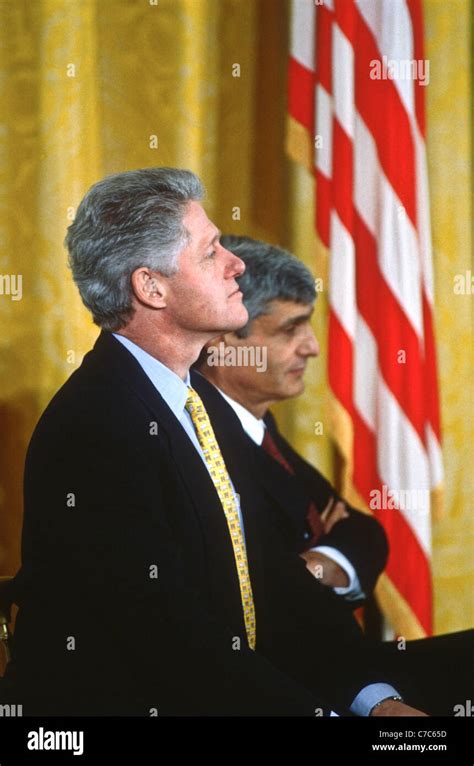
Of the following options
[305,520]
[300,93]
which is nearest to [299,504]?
[305,520]

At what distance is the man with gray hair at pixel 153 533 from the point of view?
1.37m

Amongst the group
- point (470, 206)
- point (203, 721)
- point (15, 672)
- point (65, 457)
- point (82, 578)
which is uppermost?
point (470, 206)

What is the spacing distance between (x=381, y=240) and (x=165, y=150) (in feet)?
1.91

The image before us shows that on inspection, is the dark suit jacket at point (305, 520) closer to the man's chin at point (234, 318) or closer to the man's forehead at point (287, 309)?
the man's forehead at point (287, 309)

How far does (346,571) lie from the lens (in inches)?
83.2

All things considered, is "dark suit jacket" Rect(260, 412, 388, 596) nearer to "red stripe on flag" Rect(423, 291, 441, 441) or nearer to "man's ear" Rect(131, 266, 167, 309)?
"red stripe on flag" Rect(423, 291, 441, 441)

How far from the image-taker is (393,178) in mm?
2352

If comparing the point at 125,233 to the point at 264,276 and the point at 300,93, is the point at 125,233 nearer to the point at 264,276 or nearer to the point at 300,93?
the point at 264,276

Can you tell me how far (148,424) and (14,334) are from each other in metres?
0.88

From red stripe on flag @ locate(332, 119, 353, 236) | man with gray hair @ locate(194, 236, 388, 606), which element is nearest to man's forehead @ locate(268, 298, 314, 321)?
man with gray hair @ locate(194, 236, 388, 606)

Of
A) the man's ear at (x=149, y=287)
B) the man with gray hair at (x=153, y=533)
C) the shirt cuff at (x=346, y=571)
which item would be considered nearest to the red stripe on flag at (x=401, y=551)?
the shirt cuff at (x=346, y=571)

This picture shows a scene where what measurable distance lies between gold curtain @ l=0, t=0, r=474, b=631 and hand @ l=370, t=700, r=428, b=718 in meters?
1.02

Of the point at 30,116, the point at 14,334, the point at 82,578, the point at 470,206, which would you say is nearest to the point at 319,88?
the point at 470,206

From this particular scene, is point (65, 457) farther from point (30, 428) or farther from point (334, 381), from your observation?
point (334, 381)
